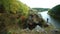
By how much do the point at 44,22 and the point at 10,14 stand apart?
65 cm

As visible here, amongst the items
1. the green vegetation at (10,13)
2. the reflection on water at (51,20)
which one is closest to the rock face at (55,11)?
the reflection on water at (51,20)

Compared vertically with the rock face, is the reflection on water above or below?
below

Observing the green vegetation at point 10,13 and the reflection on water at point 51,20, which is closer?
the green vegetation at point 10,13

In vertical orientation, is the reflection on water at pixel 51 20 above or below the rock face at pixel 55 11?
below

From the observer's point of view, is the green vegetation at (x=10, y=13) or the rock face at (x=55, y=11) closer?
the green vegetation at (x=10, y=13)

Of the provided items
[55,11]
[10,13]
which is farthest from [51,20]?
[10,13]

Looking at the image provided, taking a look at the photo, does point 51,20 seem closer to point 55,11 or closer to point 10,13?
point 55,11

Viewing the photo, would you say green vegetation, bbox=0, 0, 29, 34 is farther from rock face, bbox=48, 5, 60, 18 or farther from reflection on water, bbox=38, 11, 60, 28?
rock face, bbox=48, 5, 60, 18

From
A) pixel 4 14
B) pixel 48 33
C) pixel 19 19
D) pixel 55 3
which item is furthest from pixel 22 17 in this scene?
pixel 55 3

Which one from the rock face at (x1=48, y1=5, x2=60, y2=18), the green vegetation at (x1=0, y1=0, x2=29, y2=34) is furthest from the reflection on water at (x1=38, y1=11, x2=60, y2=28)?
the green vegetation at (x1=0, y1=0, x2=29, y2=34)

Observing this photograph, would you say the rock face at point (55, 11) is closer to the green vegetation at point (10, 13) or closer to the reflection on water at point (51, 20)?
the reflection on water at point (51, 20)

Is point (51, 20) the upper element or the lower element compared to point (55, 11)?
lower

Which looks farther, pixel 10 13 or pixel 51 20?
pixel 51 20

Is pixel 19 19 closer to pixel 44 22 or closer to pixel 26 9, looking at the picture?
pixel 26 9
